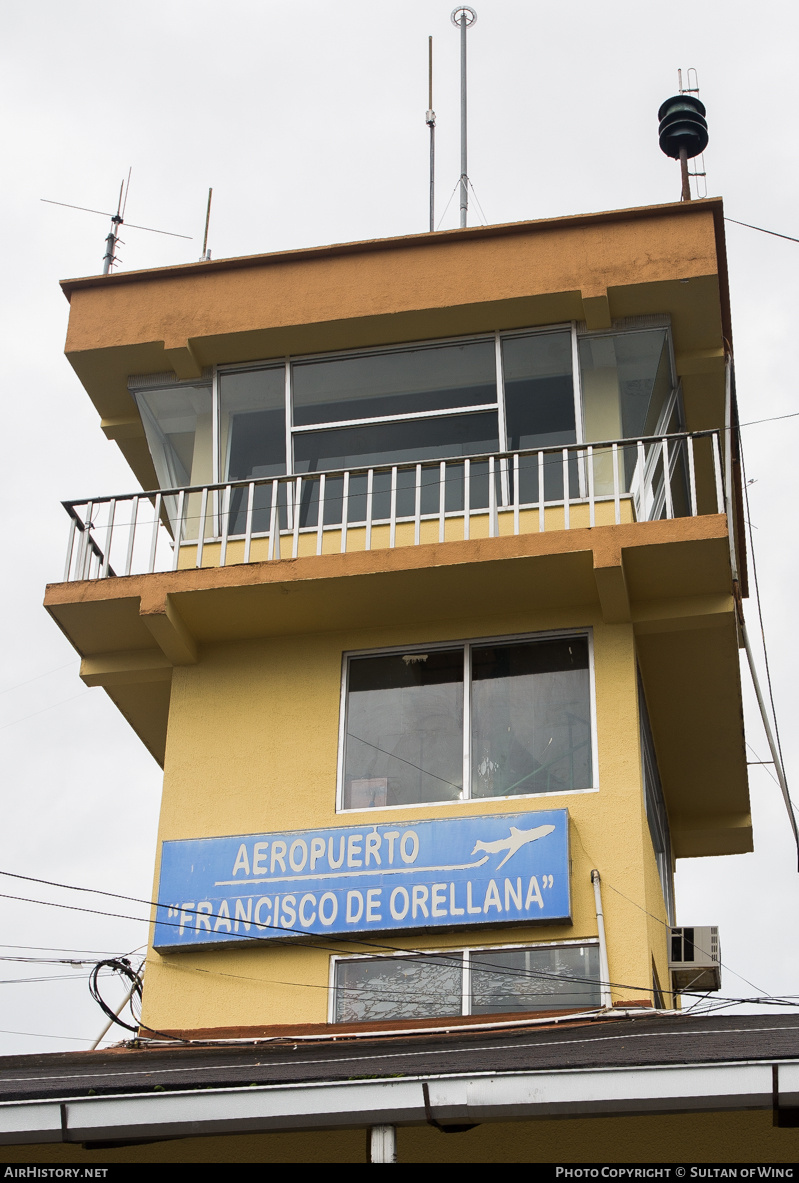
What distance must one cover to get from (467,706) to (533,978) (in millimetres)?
2561

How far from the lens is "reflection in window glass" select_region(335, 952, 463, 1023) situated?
11695 millimetres

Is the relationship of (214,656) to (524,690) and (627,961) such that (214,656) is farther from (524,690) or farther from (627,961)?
(627,961)

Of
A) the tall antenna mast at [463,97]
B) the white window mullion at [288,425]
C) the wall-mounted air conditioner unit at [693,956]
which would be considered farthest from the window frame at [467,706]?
the tall antenna mast at [463,97]

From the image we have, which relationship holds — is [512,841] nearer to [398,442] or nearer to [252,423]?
[398,442]

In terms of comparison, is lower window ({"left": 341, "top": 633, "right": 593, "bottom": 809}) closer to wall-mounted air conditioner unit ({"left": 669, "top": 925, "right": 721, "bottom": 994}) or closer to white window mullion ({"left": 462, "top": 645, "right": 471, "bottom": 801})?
white window mullion ({"left": 462, "top": 645, "right": 471, "bottom": 801})

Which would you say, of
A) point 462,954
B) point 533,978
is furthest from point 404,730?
point 533,978

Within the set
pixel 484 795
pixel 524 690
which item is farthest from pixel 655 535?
pixel 484 795

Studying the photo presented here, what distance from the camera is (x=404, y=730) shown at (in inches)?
512

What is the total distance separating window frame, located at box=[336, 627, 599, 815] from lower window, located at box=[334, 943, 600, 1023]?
1316 mm

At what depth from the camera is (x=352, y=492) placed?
14.1m

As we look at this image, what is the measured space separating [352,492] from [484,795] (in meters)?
3.49

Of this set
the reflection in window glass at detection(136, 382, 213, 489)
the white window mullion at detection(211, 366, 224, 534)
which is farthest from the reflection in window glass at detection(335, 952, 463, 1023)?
the reflection in window glass at detection(136, 382, 213, 489)

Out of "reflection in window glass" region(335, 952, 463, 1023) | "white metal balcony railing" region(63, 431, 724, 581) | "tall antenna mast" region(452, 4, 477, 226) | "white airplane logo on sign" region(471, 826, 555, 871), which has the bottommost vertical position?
"reflection in window glass" region(335, 952, 463, 1023)

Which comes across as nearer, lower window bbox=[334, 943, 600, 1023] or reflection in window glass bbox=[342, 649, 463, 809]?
lower window bbox=[334, 943, 600, 1023]
